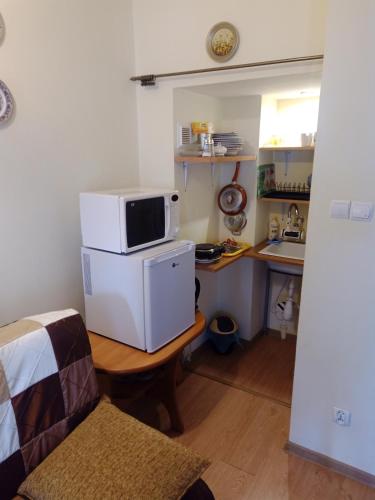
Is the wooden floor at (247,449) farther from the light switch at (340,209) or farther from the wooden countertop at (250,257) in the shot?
the light switch at (340,209)

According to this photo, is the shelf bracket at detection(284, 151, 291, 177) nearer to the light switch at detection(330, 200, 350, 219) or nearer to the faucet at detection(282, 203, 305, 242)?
the faucet at detection(282, 203, 305, 242)

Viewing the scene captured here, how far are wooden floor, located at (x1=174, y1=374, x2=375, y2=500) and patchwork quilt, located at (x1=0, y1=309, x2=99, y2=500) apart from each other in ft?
2.90

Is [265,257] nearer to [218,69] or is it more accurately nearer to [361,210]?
[361,210]

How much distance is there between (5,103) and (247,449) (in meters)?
2.13

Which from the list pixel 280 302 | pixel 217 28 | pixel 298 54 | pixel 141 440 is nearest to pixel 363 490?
pixel 141 440

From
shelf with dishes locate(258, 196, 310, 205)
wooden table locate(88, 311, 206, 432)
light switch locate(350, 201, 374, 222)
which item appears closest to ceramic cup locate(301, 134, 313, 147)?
shelf with dishes locate(258, 196, 310, 205)

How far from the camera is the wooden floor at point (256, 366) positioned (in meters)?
2.52

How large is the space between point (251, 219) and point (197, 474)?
6.62 ft

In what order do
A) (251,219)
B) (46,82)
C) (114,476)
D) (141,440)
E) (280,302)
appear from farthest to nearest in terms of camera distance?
(280,302)
(251,219)
(46,82)
(141,440)
(114,476)

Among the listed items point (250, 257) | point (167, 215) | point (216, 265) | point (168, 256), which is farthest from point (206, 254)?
point (168, 256)

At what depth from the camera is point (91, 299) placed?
1844mm

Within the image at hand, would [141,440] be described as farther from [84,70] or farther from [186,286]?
[84,70]

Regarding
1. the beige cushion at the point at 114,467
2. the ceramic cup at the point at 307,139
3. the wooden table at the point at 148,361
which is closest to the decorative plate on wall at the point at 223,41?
the ceramic cup at the point at 307,139

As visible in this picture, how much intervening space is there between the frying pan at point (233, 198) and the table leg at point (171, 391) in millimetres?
1329
